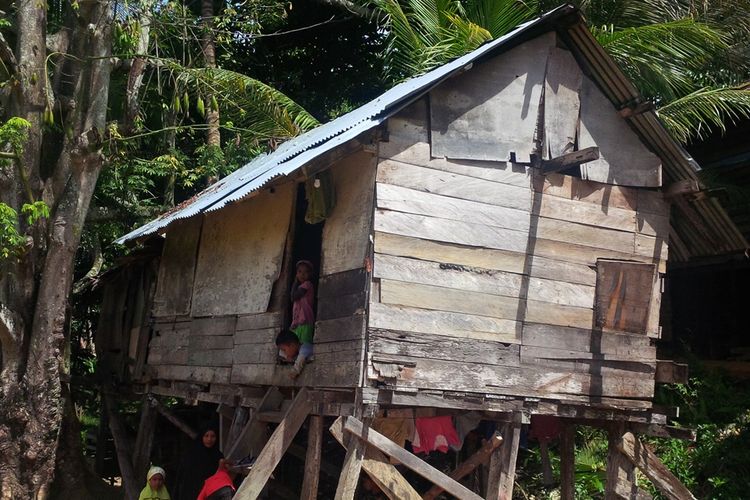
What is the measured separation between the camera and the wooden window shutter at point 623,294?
813 centimetres

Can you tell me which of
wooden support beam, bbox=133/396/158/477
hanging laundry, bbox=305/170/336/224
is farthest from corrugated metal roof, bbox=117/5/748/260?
wooden support beam, bbox=133/396/158/477

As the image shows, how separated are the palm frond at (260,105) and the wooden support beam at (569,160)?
5537mm

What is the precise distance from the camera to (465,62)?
721 cm

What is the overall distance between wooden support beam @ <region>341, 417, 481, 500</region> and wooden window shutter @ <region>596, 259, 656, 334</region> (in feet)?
6.96

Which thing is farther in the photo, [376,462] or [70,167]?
[70,167]

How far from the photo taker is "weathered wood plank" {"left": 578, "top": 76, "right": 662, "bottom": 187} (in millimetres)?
8227

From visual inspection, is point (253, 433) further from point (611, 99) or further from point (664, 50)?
point (664, 50)

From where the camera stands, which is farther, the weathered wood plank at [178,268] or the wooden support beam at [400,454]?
the weathered wood plank at [178,268]

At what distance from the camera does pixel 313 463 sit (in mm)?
7414

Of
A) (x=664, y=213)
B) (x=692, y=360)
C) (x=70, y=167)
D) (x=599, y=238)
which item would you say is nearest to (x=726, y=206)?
(x=692, y=360)

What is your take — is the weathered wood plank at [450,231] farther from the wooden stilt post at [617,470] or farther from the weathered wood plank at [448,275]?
the wooden stilt post at [617,470]

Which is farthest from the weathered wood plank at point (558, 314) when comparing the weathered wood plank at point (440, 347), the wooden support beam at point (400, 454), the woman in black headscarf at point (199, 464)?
the woman in black headscarf at point (199, 464)

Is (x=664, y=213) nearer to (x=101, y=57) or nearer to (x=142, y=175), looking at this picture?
(x=101, y=57)

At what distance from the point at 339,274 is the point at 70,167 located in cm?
484
